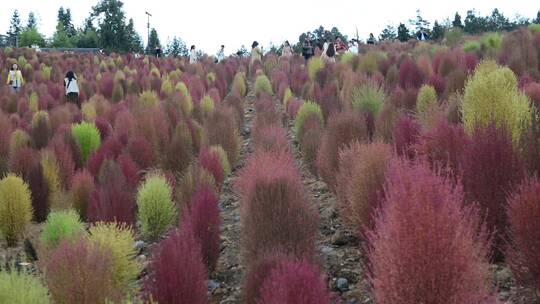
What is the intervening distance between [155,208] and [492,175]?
3084 mm

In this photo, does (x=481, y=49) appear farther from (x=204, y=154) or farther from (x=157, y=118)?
(x=204, y=154)

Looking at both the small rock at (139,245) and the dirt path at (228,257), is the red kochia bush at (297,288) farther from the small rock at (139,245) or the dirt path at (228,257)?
the small rock at (139,245)

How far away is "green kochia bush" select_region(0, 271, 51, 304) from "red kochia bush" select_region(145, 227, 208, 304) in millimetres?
573

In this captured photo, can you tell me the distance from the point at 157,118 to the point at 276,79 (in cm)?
759

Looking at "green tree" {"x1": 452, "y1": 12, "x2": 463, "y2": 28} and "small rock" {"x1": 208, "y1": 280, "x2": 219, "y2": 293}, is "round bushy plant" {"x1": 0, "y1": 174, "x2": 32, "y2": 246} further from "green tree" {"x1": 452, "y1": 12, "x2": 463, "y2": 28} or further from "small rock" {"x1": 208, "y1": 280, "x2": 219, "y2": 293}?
"green tree" {"x1": 452, "y1": 12, "x2": 463, "y2": 28}

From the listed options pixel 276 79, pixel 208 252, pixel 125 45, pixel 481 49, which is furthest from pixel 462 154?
pixel 125 45

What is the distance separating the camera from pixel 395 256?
2.50 meters

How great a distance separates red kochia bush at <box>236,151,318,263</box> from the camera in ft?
13.2

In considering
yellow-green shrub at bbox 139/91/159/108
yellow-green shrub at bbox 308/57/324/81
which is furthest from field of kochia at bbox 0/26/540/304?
yellow-green shrub at bbox 308/57/324/81

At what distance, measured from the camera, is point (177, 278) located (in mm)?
3273

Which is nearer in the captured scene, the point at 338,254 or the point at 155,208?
the point at 338,254

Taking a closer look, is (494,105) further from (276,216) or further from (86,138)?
(86,138)

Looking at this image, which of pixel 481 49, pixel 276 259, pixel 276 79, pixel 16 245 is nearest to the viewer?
pixel 276 259

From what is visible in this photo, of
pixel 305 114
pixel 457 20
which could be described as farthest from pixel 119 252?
pixel 457 20
